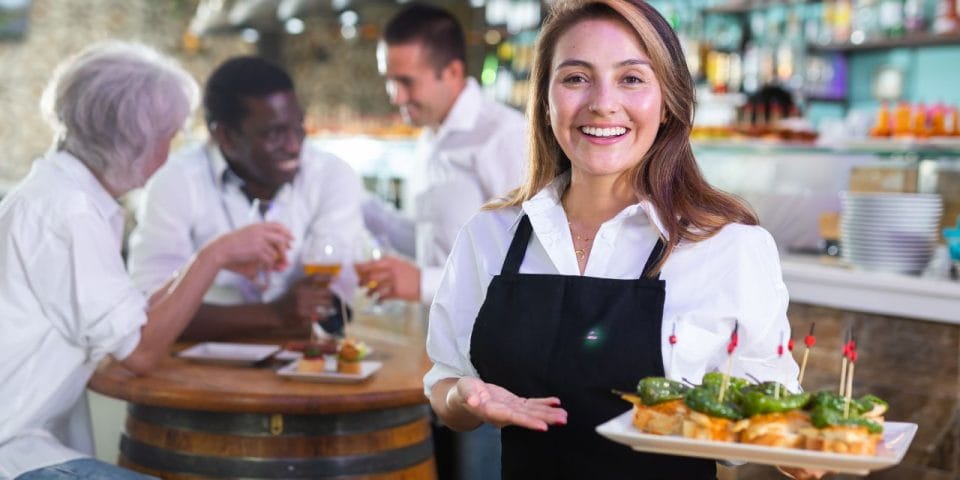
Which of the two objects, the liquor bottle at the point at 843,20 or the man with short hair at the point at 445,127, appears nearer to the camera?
the man with short hair at the point at 445,127

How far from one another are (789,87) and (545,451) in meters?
5.88

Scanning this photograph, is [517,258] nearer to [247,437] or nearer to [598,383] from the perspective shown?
[598,383]

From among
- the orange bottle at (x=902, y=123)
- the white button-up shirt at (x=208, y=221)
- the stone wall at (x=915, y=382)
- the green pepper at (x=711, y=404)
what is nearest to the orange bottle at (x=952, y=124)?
the orange bottle at (x=902, y=123)

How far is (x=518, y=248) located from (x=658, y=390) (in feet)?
1.42

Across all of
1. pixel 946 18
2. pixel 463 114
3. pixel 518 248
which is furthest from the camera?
pixel 946 18

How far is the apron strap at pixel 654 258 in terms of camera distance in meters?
1.74

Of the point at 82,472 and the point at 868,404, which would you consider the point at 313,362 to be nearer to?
the point at 82,472

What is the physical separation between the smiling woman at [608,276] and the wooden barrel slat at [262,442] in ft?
1.97

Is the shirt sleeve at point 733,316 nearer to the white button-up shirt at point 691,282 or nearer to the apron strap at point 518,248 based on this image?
the white button-up shirt at point 691,282

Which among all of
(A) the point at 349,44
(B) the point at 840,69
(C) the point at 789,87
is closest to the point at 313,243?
(C) the point at 789,87

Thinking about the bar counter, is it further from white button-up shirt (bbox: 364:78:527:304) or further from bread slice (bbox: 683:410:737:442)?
bread slice (bbox: 683:410:737:442)

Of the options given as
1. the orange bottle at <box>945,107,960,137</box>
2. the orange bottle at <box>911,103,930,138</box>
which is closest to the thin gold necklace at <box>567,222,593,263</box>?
the orange bottle at <box>945,107,960,137</box>

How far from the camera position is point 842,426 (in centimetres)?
142

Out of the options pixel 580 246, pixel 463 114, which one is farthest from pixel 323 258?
pixel 580 246
